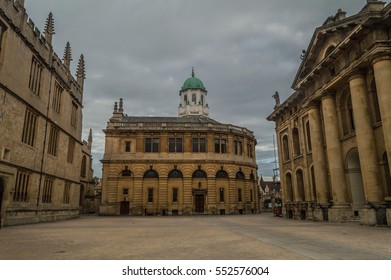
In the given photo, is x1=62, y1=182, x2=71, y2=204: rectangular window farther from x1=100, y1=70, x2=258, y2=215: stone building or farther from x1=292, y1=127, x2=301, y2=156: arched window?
x1=292, y1=127, x2=301, y2=156: arched window

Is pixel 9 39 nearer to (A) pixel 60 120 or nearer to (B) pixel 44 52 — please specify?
(B) pixel 44 52

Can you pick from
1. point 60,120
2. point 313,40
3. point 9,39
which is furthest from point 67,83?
point 313,40

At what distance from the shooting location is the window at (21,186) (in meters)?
20.1

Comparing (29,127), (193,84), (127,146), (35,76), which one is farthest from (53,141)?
(193,84)

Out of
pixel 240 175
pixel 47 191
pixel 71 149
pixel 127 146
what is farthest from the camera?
pixel 240 175

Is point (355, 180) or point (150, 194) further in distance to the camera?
point (150, 194)

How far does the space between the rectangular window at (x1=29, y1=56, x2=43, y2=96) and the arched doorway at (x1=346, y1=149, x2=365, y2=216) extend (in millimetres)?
25727

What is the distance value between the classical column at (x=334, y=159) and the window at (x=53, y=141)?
24.3 metres

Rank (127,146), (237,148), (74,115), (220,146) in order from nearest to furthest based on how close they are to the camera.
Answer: (74,115) < (127,146) < (220,146) < (237,148)

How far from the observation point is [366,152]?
61.1ft

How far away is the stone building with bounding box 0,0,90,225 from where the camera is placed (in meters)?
18.4

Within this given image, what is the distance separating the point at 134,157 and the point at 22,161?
85.1 feet

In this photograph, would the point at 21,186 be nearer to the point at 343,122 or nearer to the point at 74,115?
the point at 74,115

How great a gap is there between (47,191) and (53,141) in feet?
15.3
